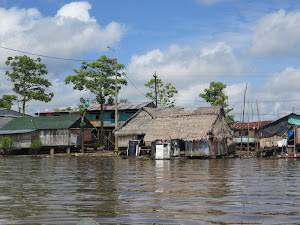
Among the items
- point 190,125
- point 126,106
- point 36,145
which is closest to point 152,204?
point 190,125

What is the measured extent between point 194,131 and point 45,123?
2012 cm

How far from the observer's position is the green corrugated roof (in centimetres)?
4325

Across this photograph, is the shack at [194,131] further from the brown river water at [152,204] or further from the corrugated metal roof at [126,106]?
the brown river water at [152,204]

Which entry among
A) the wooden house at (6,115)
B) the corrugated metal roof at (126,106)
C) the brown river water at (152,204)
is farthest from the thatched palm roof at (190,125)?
the wooden house at (6,115)

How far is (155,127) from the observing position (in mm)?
35875

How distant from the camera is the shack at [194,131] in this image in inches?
1302

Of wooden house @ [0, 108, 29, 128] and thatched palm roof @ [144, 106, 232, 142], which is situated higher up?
wooden house @ [0, 108, 29, 128]

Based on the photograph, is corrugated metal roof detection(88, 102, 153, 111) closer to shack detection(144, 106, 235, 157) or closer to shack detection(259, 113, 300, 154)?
shack detection(144, 106, 235, 157)

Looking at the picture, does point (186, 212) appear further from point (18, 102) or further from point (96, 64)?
point (18, 102)

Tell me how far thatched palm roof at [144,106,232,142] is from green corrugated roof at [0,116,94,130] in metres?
11.5

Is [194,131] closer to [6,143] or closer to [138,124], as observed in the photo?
[138,124]

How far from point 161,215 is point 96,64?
1608 inches

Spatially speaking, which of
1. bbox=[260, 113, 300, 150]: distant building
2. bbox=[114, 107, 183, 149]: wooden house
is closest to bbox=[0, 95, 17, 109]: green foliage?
→ bbox=[114, 107, 183, 149]: wooden house

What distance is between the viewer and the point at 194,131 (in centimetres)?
3303
